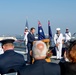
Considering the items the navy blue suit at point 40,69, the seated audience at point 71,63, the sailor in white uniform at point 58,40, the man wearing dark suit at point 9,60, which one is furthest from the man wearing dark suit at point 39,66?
the sailor in white uniform at point 58,40

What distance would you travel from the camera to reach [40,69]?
3998mm

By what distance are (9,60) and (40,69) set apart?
3.81 feet

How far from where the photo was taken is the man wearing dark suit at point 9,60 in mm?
4977

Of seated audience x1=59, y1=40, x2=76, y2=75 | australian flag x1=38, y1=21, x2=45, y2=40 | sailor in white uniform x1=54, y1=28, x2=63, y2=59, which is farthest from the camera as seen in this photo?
australian flag x1=38, y1=21, x2=45, y2=40

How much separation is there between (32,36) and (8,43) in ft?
22.1

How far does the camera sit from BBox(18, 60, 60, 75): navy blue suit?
12.9 feet

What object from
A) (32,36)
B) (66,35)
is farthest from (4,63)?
(66,35)

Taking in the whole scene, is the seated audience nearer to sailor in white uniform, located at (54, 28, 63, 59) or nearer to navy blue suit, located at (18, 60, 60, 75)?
navy blue suit, located at (18, 60, 60, 75)

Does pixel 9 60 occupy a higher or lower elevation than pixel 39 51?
lower

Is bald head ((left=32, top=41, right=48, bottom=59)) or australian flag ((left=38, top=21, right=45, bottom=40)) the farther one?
australian flag ((left=38, top=21, right=45, bottom=40))

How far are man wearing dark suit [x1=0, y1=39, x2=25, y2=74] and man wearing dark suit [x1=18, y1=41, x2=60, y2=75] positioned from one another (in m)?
1.03

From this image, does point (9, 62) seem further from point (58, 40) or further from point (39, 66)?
point (58, 40)

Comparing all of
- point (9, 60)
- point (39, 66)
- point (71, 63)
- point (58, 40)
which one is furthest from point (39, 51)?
point (58, 40)

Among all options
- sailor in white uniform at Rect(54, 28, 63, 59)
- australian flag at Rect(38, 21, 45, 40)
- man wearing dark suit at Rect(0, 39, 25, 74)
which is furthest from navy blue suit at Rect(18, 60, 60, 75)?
australian flag at Rect(38, 21, 45, 40)
